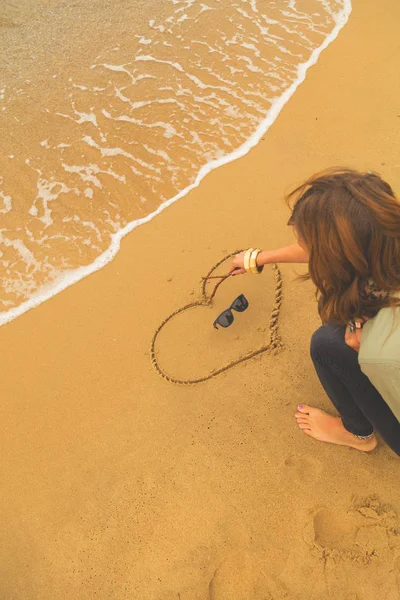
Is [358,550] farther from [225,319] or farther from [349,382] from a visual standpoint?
[225,319]

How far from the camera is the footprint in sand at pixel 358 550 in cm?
196

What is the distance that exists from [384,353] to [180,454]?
1335 millimetres

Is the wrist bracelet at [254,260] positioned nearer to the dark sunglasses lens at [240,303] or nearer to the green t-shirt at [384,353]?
the dark sunglasses lens at [240,303]

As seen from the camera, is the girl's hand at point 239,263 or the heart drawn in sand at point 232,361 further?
the heart drawn in sand at point 232,361

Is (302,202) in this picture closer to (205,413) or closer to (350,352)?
(350,352)

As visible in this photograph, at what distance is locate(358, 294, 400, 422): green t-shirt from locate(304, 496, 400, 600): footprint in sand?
2.48ft

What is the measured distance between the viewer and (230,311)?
2.81 metres

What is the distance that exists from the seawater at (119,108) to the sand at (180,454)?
0.48 metres

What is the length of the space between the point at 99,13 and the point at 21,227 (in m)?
4.14

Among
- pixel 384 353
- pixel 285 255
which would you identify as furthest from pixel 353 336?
pixel 285 255

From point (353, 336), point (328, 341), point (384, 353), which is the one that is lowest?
point (328, 341)

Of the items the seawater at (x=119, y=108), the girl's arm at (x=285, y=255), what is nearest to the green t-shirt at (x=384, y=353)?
the girl's arm at (x=285, y=255)

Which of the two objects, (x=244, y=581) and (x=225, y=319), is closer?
(x=244, y=581)

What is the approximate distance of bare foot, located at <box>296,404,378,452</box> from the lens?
2293 mm
